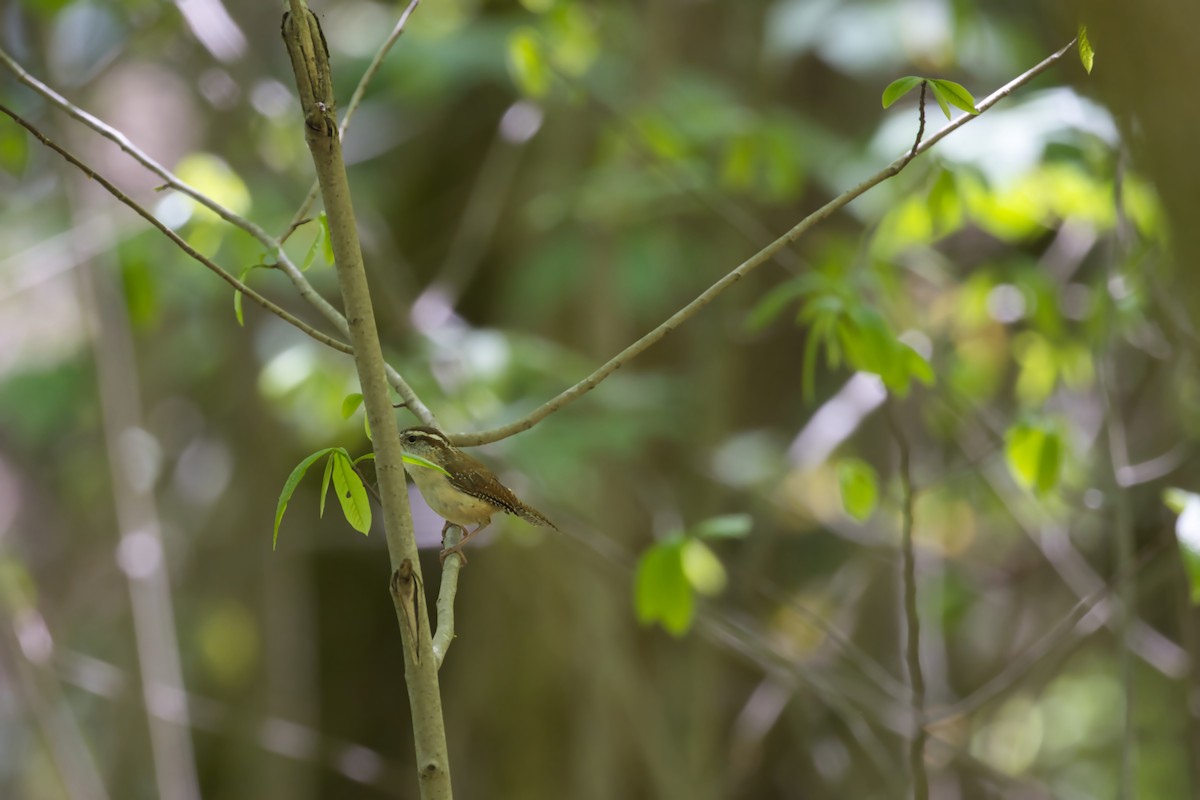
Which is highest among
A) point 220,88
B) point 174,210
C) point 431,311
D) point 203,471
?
point 220,88

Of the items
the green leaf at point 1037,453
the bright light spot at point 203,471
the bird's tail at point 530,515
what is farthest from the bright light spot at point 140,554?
the green leaf at point 1037,453

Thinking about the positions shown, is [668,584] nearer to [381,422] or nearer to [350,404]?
[350,404]

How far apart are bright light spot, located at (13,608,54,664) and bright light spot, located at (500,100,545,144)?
2.21m

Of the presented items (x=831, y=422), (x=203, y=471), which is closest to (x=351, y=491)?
(x=831, y=422)

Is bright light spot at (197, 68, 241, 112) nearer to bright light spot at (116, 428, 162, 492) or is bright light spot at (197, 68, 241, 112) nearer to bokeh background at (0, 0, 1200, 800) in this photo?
bokeh background at (0, 0, 1200, 800)

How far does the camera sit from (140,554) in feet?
11.7

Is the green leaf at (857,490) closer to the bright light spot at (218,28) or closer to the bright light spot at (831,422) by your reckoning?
Result: the bright light spot at (831,422)

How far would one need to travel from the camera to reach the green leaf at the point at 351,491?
4.21ft

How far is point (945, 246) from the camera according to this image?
5.58m

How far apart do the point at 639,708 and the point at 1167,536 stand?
2.23 metres

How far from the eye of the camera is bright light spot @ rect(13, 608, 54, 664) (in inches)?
123

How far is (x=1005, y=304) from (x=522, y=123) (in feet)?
6.94

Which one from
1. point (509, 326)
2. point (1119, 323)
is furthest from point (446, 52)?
point (1119, 323)

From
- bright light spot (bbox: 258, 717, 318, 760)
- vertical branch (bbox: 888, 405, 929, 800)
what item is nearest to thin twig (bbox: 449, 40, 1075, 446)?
vertical branch (bbox: 888, 405, 929, 800)
